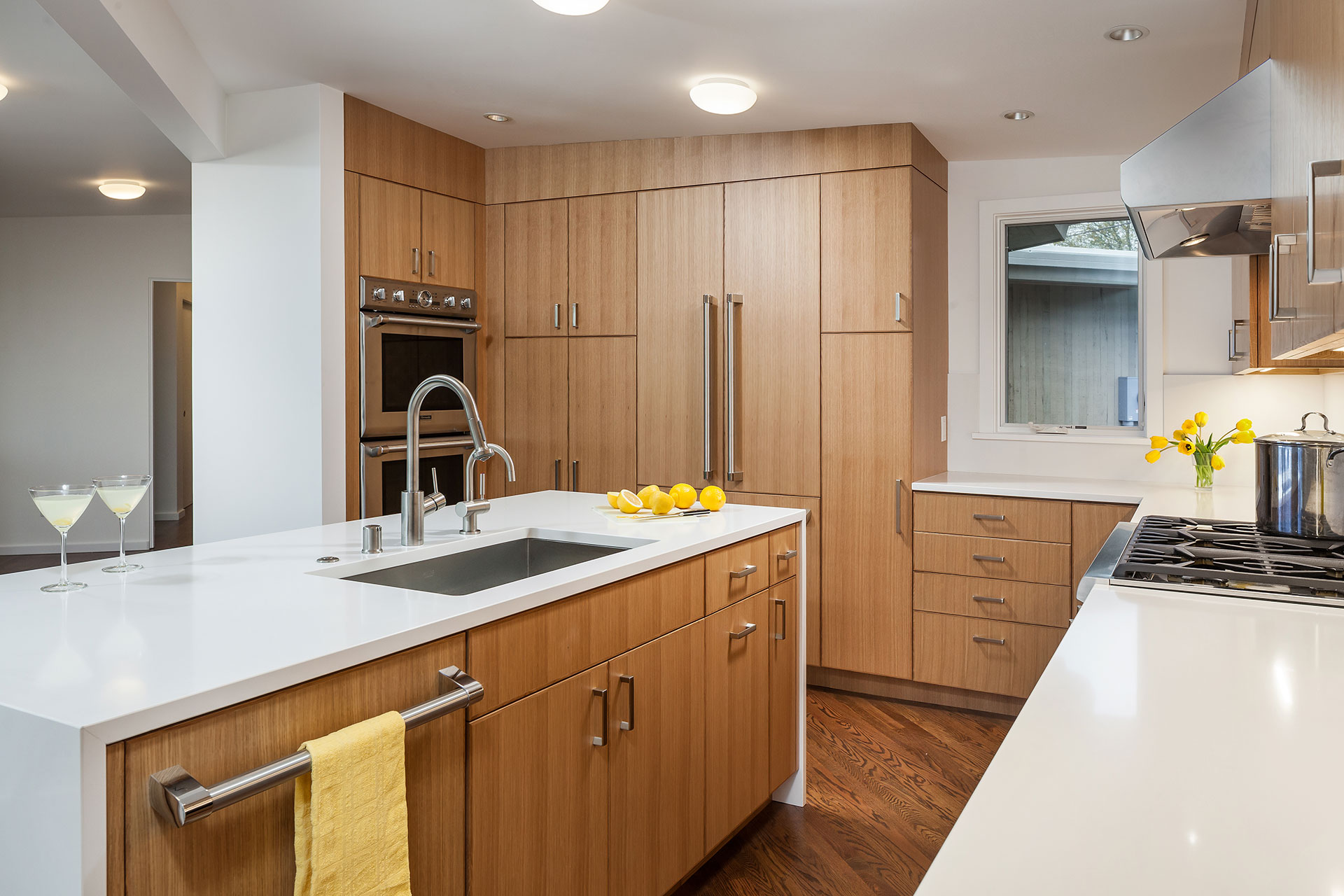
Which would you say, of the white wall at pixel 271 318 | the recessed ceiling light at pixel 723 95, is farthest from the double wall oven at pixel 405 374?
the recessed ceiling light at pixel 723 95

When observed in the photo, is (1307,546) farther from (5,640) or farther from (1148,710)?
(5,640)

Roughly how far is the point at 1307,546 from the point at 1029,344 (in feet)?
8.01

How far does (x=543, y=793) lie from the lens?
5.32ft

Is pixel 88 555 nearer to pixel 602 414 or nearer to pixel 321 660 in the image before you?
pixel 602 414

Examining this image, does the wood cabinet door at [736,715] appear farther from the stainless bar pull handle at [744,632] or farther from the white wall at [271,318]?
the white wall at [271,318]

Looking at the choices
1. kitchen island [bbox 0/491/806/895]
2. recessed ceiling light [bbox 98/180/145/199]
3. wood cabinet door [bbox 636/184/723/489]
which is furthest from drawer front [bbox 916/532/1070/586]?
recessed ceiling light [bbox 98/180/145/199]

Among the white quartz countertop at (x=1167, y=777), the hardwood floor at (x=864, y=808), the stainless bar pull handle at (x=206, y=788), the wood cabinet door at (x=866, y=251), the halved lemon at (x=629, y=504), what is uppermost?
the wood cabinet door at (x=866, y=251)

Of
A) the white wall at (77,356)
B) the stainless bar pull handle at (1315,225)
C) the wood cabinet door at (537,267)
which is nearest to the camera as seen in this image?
the stainless bar pull handle at (1315,225)

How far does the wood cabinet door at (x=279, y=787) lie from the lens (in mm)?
1013

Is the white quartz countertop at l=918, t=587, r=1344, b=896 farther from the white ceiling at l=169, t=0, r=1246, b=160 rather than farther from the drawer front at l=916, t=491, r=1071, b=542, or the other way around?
the drawer front at l=916, t=491, r=1071, b=542

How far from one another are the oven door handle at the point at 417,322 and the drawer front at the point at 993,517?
220 centimetres

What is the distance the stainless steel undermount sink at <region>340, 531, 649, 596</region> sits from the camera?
1904mm

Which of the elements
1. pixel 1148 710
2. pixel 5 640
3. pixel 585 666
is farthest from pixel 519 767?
pixel 1148 710

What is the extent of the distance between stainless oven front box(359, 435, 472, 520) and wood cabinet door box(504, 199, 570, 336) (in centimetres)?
59
